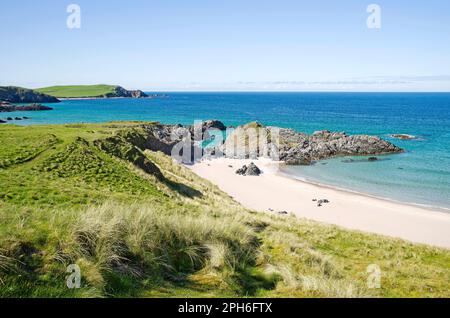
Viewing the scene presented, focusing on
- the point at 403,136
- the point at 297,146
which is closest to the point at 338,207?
the point at 297,146

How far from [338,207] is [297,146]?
1306 inches

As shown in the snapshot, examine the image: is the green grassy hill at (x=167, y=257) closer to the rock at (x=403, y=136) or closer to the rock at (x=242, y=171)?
the rock at (x=242, y=171)

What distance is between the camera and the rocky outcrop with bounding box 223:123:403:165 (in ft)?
203

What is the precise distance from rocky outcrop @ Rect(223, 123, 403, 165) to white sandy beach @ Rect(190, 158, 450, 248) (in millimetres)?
13273

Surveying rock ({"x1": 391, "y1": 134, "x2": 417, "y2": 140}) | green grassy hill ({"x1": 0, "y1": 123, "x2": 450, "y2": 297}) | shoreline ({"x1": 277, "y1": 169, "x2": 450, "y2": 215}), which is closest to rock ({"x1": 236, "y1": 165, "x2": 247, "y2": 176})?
shoreline ({"x1": 277, "y1": 169, "x2": 450, "y2": 215})

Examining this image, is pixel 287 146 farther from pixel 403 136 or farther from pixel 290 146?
pixel 403 136

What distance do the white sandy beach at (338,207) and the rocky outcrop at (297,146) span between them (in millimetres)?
13273

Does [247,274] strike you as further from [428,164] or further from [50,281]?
[428,164]

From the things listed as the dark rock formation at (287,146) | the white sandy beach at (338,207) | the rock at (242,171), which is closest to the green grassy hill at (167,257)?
the white sandy beach at (338,207)

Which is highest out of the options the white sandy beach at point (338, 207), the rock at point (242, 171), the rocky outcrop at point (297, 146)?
the rocky outcrop at point (297, 146)

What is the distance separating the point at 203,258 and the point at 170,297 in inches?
101

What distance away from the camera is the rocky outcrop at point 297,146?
2432 inches

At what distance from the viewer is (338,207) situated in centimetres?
3403
